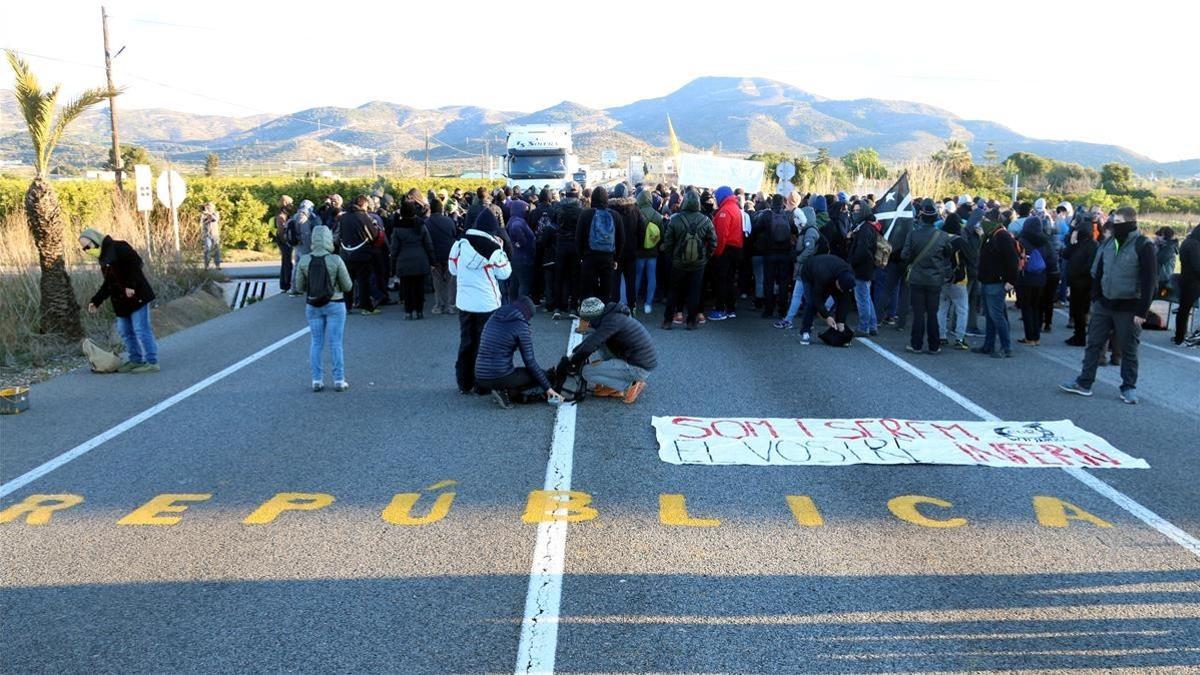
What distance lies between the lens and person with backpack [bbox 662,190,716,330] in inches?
509

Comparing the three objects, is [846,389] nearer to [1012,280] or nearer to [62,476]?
[1012,280]

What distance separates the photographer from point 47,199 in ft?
42.0

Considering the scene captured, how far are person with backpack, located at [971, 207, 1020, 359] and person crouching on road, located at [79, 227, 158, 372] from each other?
10.2 m

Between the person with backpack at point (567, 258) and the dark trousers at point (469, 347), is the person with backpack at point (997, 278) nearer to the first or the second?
the person with backpack at point (567, 258)

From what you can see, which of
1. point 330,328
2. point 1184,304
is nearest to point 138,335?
point 330,328

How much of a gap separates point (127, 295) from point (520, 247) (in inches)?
230

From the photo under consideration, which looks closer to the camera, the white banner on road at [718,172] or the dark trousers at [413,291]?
the dark trousers at [413,291]

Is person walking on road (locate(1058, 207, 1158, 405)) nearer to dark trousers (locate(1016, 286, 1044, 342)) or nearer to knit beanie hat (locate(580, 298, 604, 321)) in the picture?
dark trousers (locate(1016, 286, 1044, 342))

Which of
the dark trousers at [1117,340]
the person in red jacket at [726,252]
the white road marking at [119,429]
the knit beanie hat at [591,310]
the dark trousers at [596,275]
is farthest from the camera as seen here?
the person in red jacket at [726,252]

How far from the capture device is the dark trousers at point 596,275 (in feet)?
43.3

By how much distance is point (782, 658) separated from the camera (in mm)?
4254

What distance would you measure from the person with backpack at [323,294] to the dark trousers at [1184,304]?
1141 centimetres

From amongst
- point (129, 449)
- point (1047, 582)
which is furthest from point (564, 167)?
point (1047, 582)

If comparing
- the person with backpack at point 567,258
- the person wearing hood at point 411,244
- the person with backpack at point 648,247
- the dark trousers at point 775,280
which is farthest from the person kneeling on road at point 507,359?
the dark trousers at point 775,280
